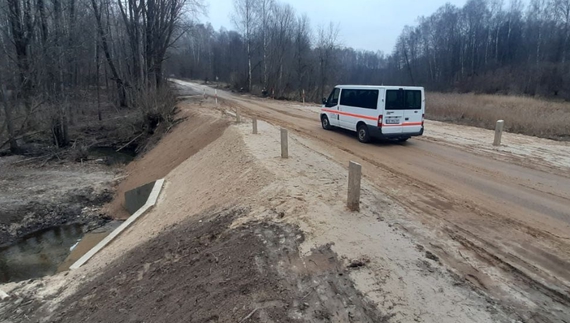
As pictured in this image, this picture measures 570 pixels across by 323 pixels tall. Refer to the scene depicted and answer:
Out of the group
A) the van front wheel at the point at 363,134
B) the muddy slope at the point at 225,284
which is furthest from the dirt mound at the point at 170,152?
the muddy slope at the point at 225,284

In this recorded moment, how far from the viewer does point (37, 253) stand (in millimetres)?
9781

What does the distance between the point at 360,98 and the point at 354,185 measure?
8110 millimetres

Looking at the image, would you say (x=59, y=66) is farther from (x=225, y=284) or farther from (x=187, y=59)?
(x=187, y=59)

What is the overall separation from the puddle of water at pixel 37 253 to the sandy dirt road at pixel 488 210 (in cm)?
842

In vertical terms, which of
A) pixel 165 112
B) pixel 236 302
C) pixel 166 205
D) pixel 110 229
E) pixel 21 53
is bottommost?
pixel 110 229

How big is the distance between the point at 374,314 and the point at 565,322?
2.06 m

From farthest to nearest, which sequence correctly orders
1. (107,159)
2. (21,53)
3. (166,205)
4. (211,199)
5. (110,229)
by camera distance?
(21,53) < (107,159) < (110,229) < (166,205) < (211,199)

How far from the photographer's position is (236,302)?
14.1 feet

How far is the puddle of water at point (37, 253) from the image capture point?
8.80 metres

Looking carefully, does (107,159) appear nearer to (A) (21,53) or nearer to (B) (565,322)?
(A) (21,53)

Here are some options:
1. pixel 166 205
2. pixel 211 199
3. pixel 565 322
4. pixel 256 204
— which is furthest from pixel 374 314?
Answer: pixel 166 205

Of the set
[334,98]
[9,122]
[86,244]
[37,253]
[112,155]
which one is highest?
[334,98]

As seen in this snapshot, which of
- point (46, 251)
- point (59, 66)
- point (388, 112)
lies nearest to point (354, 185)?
point (388, 112)

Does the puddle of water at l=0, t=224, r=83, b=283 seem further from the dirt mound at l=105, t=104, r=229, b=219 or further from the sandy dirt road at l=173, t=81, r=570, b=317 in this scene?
the sandy dirt road at l=173, t=81, r=570, b=317
